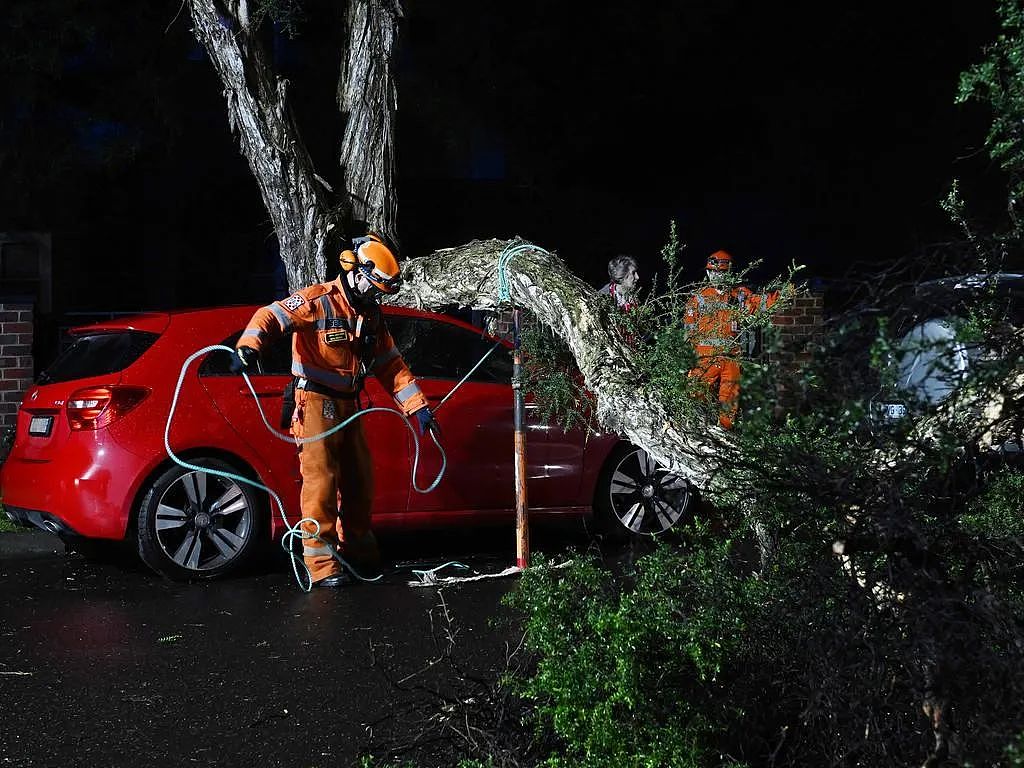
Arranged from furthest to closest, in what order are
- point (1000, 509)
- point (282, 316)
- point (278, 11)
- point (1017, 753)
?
point (278, 11), point (282, 316), point (1000, 509), point (1017, 753)

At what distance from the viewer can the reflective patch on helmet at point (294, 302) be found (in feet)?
25.1

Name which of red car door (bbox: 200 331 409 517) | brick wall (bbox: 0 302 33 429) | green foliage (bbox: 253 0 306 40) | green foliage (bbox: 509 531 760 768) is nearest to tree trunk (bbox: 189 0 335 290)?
green foliage (bbox: 253 0 306 40)

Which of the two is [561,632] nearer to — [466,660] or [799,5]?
[466,660]

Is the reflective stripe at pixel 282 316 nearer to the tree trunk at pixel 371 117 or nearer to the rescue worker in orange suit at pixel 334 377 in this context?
the rescue worker in orange suit at pixel 334 377

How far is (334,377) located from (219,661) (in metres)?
2.13

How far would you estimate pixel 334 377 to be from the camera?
7809mm

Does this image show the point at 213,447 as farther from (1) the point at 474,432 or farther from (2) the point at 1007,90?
(2) the point at 1007,90

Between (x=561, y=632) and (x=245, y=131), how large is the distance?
822 cm

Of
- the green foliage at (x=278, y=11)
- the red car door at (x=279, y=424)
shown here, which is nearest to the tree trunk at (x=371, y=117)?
the green foliage at (x=278, y=11)

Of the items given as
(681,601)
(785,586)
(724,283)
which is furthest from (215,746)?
(724,283)

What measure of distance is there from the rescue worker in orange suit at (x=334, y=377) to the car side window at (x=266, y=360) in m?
0.39

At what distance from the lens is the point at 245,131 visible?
441 inches

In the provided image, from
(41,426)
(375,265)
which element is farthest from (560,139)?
(41,426)

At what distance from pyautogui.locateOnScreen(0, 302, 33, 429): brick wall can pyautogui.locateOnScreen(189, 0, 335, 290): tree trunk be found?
243 cm
